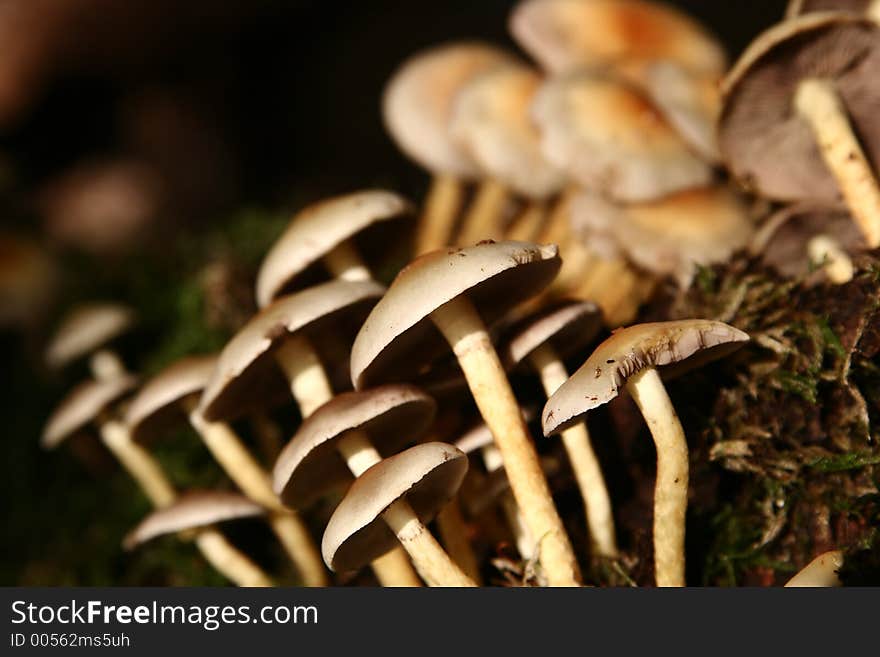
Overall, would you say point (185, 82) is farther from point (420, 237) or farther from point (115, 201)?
point (420, 237)

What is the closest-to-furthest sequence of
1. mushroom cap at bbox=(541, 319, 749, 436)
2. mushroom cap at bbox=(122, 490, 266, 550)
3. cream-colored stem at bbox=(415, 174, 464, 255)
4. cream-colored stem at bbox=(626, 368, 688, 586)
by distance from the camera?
1. mushroom cap at bbox=(541, 319, 749, 436)
2. cream-colored stem at bbox=(626, 368, 688, 586)
3. mushroom cap at bbox=(122, 490, 266, 550)
4. cream-colored stem at bbox=(415, 174, 464, 255)

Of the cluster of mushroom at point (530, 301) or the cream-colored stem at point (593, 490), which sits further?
the cream-colored stem at point (593, 490)

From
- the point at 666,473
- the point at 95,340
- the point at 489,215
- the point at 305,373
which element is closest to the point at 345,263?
the point at 305,373

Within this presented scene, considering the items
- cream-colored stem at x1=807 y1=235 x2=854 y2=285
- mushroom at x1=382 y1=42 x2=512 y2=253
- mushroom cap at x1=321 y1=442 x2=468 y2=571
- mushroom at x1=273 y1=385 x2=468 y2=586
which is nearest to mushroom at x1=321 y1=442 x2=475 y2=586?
mushroom cap at x1=321 y1=442 x2=468 y2=571

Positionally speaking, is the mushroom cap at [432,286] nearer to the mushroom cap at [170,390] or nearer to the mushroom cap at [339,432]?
the mushroom cap at [339,432]

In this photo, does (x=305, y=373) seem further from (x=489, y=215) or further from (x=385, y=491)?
(x=489, y=215)

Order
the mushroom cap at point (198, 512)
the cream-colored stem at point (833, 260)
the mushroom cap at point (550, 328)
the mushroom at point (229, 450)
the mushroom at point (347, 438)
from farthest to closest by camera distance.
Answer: the mushroom at point (229, 450), the mushroom cap at point (198, 512), the cream-colored stem at point (833, 260), the mushroom cap at point (550, 328), the mushroom at point (347, 438)

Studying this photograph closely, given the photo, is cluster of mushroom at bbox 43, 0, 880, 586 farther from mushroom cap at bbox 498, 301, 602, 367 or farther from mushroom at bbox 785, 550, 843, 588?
mushroom at bbox 785, 550, 843, 588

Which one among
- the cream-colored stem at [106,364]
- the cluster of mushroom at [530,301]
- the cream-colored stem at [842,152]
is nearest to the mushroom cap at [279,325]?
the cluster of mushroom at [530,301]
